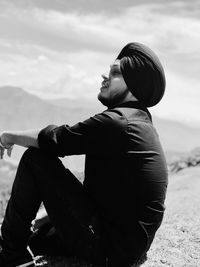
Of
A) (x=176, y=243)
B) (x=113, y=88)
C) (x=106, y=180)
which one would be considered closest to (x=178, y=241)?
(x=176, y=243)

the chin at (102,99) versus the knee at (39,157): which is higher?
the chin at (102,99)

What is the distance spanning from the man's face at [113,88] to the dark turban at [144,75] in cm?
5

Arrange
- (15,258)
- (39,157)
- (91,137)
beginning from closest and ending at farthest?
(91,137)
(39,157)
(15,258)

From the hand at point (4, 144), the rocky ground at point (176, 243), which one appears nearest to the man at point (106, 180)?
the hand at point (4, 144)

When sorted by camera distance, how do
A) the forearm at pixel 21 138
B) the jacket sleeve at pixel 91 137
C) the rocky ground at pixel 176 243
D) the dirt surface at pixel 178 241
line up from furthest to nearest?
1. the dirt surface at pixel 178 241
2. the rocky ground at pixel 176 243
3. the forearm at pixel 21 138
4. the jacket sleeve at pixel 91 137

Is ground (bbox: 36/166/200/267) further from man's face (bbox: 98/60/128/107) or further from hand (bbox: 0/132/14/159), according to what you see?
man's face (bbox: 98/60/128/107)

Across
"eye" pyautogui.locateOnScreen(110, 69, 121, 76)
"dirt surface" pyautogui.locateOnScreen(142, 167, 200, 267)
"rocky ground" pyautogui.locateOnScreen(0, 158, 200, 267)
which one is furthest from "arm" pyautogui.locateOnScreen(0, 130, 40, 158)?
"dirt surface" pyautogui.locateOnScreen(142, 167, 200, 267)

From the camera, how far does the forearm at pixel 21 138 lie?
353 centimetres

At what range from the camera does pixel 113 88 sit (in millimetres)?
3637

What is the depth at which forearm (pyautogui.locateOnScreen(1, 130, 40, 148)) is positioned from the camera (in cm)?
353

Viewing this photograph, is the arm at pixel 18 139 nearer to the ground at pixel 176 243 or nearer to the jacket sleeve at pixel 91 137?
the jacket sleeve at pixel 91 137

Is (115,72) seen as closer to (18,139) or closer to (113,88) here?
(113,88)

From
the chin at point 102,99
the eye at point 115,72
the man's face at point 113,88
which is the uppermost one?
the eye at point 115,72

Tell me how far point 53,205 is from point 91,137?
617 millimetres
